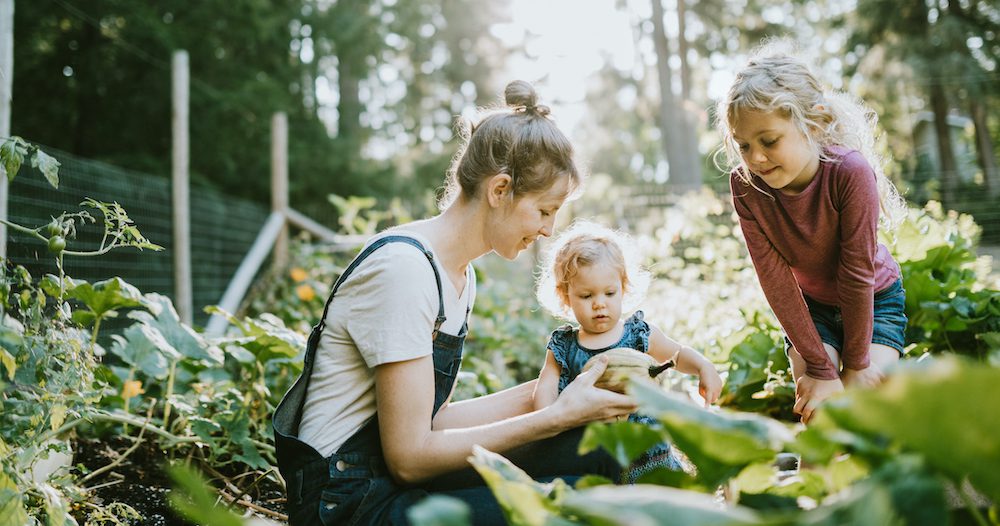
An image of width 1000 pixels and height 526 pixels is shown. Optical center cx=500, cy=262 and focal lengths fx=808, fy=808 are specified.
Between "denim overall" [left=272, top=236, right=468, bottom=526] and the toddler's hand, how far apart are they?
1127 mm

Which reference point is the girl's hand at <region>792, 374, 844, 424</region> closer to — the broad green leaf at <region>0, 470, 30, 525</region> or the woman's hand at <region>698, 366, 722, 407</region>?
the woman's hand at <region>698, 366, 722, 407</region>

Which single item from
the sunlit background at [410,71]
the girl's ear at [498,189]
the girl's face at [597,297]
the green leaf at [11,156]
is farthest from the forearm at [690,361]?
the sunlit background at [410,71]

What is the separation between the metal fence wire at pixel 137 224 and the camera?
11.4 ft

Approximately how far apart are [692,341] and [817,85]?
1.57m

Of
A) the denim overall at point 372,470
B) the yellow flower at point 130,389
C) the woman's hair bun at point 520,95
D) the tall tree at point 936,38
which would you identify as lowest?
the denim overall at point 372,470

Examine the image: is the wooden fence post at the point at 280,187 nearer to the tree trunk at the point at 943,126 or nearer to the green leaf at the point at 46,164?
the green leaf at the point at 46,164

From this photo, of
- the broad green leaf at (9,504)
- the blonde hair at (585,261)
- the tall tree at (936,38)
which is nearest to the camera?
the broad green leaf at (9,504)

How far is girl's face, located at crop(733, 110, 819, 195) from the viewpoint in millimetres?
2131

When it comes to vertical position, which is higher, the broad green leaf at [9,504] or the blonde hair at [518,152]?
the blonde hair at [518,152]

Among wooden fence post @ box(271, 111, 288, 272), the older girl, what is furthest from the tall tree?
the older girl

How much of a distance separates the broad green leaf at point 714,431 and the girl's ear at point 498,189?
1.09 metres

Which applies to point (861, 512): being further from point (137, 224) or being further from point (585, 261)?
point (137, 224)

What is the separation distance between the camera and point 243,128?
1152 cm

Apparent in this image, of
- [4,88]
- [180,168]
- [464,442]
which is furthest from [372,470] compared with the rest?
[180,168]
